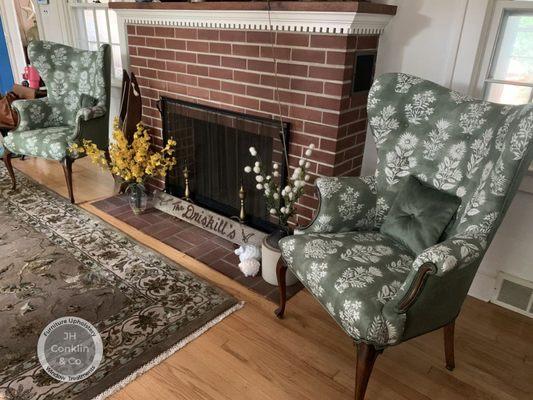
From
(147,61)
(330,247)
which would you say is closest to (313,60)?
(330,247)

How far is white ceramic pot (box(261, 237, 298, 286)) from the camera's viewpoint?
2.02 metres

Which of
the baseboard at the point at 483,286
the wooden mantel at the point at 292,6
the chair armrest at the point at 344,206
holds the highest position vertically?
the wooden mantel at the point at 292,6

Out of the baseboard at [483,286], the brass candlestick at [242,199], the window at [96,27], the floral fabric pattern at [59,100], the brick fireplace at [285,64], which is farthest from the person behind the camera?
the window at [96,27]

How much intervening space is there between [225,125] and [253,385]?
1511 mm

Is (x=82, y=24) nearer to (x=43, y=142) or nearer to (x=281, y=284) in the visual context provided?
(x=43, y=142)

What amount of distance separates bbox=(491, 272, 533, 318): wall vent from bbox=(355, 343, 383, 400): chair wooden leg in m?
1.04

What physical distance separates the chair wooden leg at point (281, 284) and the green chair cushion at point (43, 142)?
6.16ft

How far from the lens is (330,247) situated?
152 centimetres

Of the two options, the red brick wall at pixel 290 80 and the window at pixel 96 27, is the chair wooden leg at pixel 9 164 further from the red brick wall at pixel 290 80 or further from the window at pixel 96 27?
the red brick wall at pixel 290 80

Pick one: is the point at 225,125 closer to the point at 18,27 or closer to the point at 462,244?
the point at 462,244

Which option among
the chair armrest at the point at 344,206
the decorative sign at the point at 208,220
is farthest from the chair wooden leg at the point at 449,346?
the decorative sign at the point at 208,220

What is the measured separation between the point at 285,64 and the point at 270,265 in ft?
3.42

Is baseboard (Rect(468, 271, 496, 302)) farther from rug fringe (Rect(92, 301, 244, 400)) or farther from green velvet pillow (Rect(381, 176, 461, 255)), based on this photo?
rug fringe (Rect(92, 301, 244, 400))

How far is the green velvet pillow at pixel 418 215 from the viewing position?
4.94 feet
